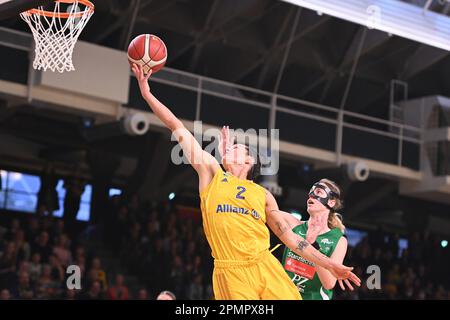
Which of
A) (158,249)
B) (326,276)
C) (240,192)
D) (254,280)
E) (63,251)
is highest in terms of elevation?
(158,249)

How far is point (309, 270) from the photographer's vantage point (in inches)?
315

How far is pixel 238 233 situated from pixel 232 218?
0.12 meters

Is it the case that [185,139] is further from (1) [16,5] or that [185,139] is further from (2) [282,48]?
(2) [282,48]

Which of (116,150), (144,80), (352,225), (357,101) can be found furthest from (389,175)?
(144,80)

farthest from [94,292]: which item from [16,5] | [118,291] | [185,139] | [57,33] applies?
[185,139]

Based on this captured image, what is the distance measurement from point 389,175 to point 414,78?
3191 mm

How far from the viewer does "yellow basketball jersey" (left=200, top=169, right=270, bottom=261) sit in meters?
6.95

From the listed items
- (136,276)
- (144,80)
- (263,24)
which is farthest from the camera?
(263,24)

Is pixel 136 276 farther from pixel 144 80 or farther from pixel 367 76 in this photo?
pixel 144 80

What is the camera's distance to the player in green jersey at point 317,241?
26.3ft

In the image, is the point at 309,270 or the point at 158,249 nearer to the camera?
the point at 309,270

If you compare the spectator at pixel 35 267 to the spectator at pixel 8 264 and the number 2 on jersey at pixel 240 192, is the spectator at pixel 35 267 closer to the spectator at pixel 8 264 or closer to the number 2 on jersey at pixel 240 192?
the spectator at pixel 8 264

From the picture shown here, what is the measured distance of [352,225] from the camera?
27.3 metres

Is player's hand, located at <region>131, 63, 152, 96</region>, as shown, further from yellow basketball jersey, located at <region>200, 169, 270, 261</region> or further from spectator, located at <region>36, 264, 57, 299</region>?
spectator, located at <region>36, 264, 57, 299</region>
